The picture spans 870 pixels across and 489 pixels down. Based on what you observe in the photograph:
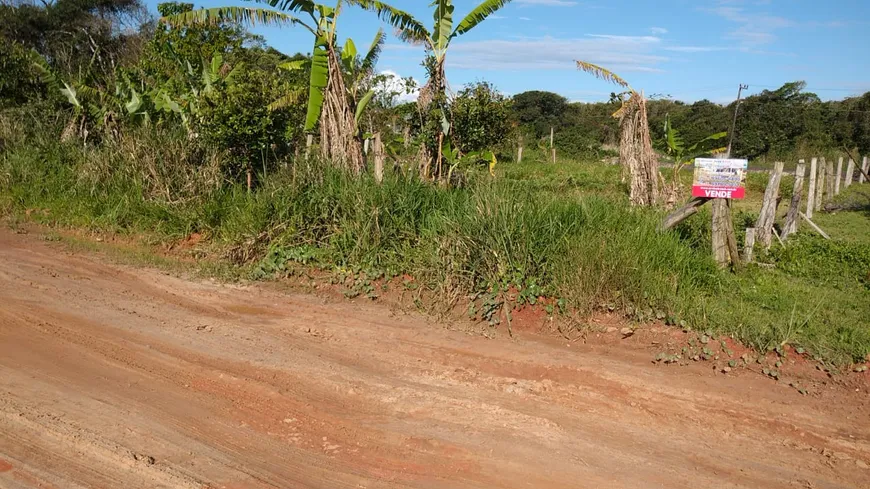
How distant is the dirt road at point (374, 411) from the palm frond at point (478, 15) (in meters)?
5.59

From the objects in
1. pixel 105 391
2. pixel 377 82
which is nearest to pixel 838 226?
pixel 377 82

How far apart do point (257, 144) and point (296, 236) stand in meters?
2.14

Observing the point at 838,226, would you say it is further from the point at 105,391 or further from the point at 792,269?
the point at 105,391

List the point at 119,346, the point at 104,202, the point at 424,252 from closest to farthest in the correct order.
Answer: the point at 119,346, the point at 424,252, the point at 104,202

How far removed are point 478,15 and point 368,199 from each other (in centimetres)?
413

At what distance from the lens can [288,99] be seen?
10.8 meters

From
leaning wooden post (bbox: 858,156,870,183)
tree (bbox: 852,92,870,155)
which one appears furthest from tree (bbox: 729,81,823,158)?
leaning wooden post (bbox: 858,156,870,183)

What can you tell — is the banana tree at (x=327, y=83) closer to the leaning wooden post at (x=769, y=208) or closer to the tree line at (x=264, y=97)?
the tree line at (x=264, y=97)

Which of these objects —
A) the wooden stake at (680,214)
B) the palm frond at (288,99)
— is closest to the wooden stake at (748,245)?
the wooden stake at (680,214)

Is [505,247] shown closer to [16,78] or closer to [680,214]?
[680,214]

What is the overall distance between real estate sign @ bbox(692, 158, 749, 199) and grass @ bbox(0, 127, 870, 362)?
62 centimetres

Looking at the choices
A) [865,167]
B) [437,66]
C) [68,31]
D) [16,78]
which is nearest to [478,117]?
[437,66]

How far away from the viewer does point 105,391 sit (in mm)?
5203

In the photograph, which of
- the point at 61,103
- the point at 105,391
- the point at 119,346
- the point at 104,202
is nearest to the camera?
the point at 105,391
